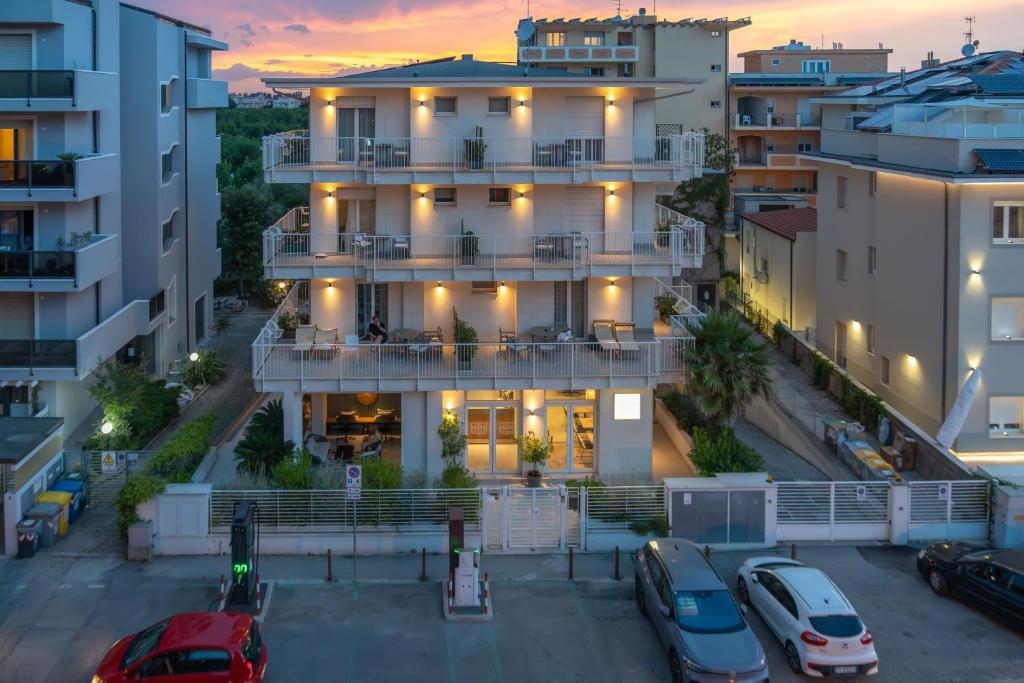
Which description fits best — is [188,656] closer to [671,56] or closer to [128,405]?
[128,405]

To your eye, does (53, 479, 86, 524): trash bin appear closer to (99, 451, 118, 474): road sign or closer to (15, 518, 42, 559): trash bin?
(99, 451, 118, 474): road sign

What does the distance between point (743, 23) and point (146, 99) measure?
39.6 m

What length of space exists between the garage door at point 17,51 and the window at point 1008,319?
90.0ft

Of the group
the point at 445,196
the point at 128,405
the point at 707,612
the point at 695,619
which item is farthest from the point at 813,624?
the point at 128,405

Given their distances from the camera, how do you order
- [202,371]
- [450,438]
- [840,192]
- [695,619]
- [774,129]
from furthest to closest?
[774,129]
[840,192]
[202,371]
[450,438]
[695,619]

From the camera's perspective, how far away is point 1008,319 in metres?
30.5

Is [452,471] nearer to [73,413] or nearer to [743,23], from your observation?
[73,413]

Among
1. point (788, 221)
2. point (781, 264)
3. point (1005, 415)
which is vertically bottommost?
point (1005, 415)

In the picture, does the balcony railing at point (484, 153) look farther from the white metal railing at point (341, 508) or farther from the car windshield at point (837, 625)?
the car windshield at point (837, 625)

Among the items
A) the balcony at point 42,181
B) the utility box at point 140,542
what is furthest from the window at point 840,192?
the utility box at point 140,542

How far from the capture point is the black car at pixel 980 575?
829 inches

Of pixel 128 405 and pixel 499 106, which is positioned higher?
pixel 499 106

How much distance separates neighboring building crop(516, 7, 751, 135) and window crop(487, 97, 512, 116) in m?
33.9

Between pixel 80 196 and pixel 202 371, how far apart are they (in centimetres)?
833
